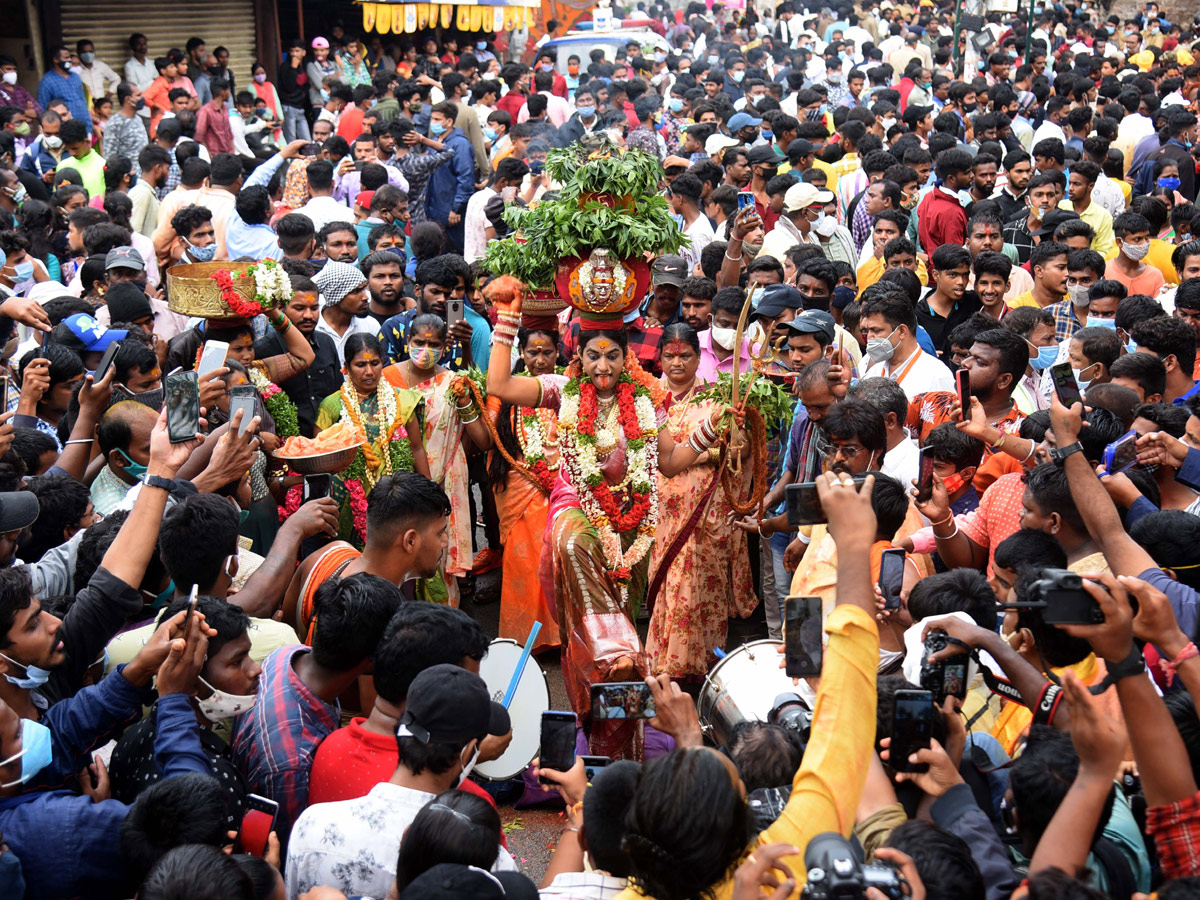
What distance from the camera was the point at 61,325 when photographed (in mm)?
6164

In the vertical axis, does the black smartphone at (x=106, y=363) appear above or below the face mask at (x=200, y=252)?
above

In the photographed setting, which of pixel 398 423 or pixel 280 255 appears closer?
pixel 398 423

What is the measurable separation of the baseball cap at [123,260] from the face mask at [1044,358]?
5450mm

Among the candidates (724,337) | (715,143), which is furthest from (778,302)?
(715,143)

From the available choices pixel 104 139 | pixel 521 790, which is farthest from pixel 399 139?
pixel 521 790

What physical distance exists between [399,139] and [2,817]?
10.1m

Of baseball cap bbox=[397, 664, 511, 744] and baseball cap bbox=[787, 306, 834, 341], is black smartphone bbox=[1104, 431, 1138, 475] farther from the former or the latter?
baseball cap bbox=[397, 664, 511, 744]

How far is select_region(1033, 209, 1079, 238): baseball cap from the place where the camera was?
8.77m

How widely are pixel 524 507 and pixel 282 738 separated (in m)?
3.14

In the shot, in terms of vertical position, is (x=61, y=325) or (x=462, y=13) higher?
(x=462, y=13)

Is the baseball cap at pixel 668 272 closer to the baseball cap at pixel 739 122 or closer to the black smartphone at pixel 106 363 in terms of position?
the black smartphone at pixel 106 363

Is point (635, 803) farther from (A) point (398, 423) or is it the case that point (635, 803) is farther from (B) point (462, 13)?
(B) point (462, 13)

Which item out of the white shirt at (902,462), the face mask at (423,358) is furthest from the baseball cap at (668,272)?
the white shirt at (902,462)

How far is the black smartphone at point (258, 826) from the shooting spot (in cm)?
305
